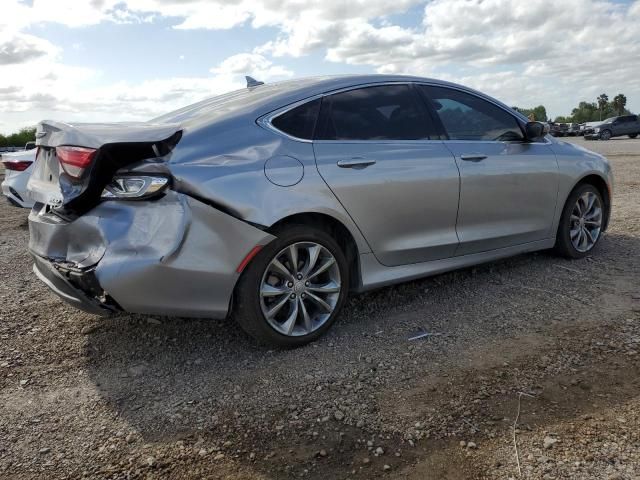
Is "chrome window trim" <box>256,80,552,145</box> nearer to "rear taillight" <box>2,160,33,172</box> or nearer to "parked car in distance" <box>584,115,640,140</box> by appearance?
"rear taillight" <box>2,160,33,172</box>

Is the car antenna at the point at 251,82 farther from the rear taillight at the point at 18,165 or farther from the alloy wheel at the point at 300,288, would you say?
the rear taillight at the point at 18,165

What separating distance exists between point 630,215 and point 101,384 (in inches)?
271

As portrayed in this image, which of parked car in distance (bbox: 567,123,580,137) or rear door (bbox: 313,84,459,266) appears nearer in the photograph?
rear door (bbox: 313,84,459,266)

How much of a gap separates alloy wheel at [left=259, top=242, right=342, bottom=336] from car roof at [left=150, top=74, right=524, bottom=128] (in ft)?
3.04

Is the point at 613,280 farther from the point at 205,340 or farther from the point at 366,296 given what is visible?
the point at 205,340

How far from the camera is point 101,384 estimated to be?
3.37 m

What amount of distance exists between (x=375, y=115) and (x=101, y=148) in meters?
1.88

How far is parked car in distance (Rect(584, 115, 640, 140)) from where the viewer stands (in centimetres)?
3650

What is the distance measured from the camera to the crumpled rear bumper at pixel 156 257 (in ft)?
10.4

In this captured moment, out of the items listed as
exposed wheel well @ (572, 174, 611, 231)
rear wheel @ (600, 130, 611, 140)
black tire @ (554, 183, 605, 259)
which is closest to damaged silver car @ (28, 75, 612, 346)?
black tire @ (554, 183, 605, 259)

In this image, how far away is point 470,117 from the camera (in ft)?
15.5

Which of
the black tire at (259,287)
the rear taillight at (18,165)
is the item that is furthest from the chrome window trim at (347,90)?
the rear taillight at (18,165)

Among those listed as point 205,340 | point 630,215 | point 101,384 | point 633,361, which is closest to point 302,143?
point 205,340

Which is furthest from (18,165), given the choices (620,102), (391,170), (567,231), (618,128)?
(620,102)
